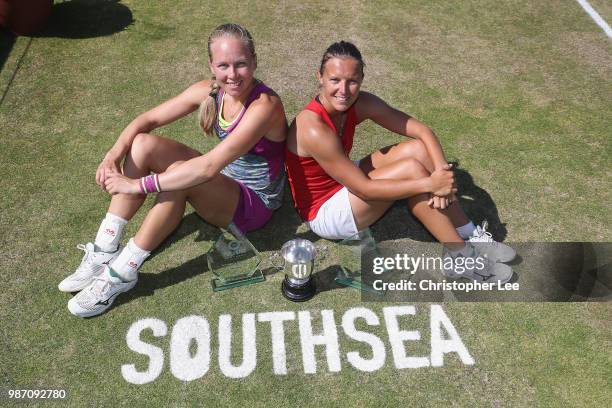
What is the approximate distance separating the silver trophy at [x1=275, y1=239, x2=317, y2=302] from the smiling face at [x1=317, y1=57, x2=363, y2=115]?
1098 millimetres

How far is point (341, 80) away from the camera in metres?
4.11

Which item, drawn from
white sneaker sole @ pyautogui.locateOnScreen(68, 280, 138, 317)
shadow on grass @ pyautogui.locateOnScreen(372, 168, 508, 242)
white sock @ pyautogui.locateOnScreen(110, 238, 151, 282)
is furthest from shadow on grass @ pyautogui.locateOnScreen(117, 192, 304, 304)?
shadow on grass @ pyautogui.locateOnScreen(372, 168, 508, 242)

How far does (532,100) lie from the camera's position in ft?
22.7

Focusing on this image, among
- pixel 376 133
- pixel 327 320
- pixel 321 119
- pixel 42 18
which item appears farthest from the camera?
pixel 42 18

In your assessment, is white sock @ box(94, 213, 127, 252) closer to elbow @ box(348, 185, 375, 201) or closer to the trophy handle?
the trophy handle

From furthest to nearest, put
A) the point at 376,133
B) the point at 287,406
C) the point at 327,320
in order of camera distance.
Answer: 1. the point at 376,133
2. the point at 327,320
3. the point at 287,406

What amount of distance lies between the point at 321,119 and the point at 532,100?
3803mm

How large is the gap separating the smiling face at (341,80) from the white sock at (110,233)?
1964 millimetres

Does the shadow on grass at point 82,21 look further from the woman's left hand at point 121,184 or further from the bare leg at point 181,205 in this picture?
the bare leg at point 181,205

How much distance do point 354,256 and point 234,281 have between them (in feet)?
3.48

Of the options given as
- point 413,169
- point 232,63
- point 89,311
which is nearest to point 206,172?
point 232,63

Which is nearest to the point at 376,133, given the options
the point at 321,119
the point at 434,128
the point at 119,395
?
the point at 434,128

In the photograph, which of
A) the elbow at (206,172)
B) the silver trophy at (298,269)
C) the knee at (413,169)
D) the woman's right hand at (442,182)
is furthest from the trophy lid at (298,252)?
the woman's right hand at (442,182)

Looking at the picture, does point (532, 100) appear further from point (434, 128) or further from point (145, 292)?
point (145, 292)
